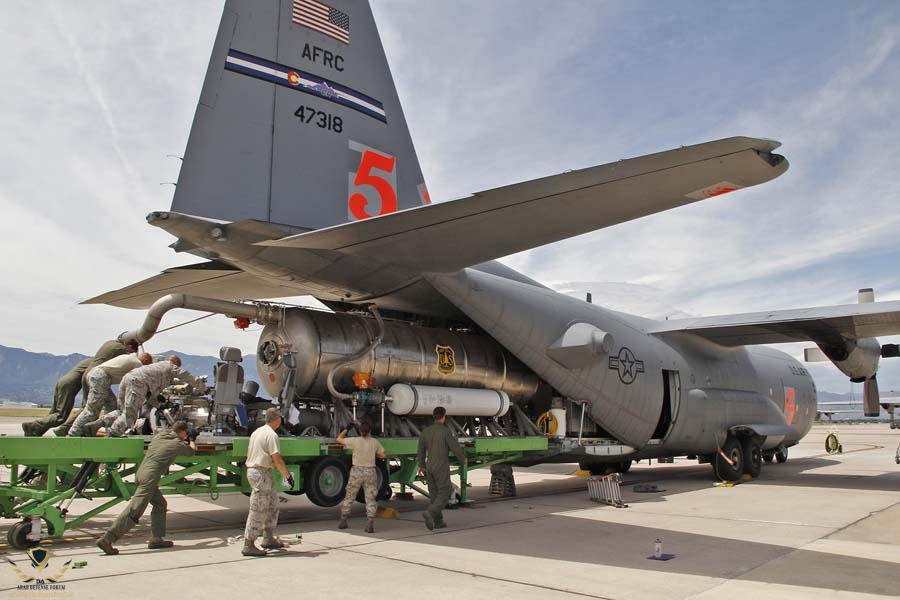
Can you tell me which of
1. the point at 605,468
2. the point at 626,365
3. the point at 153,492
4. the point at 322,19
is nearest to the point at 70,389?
the point at 153,492

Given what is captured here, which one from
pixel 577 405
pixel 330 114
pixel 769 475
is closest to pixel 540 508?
pixel 577 405

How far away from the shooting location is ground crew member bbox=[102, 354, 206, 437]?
848cm

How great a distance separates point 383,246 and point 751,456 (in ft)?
38.5

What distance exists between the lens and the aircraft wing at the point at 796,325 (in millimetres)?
14297

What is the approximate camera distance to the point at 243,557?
706 centimetres

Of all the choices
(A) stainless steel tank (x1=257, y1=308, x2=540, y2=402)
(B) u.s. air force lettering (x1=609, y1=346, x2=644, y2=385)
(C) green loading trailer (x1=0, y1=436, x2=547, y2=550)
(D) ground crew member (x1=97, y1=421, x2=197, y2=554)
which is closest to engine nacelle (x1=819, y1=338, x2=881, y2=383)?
(B) u.s. air force lettering (x1=609, y1=346, x2=644, y2=385)

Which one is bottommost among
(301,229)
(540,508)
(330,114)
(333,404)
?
(540,508)

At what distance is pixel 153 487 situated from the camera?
742cm

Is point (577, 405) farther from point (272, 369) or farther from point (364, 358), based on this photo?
point (272, 369)

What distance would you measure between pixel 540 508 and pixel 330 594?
20.4 feet

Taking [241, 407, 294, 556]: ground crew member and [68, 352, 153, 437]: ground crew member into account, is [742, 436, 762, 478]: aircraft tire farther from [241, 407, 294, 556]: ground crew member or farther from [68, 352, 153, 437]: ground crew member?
[68, 352, 153, 437]: ground crew member

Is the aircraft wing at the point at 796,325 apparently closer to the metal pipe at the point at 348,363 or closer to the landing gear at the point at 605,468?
the landing gear at the point at 605,468

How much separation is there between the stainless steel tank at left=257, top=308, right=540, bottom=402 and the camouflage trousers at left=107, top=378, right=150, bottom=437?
1812 millimetres

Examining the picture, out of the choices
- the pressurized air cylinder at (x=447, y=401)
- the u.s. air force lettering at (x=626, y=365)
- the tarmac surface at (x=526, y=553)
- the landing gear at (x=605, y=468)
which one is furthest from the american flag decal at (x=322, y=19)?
the landing gear at (x=605, y=468)
